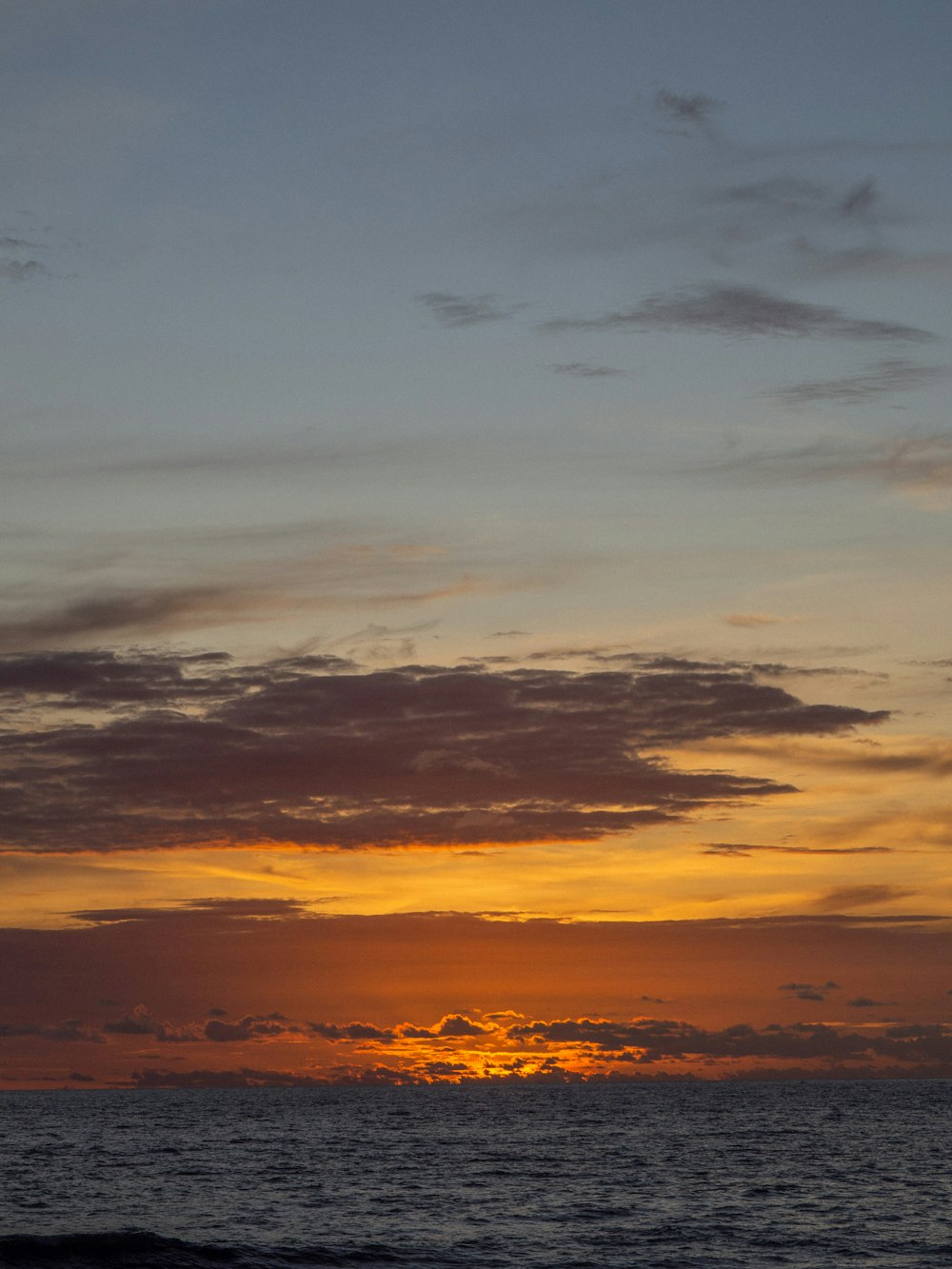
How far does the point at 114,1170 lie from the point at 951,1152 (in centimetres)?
7526

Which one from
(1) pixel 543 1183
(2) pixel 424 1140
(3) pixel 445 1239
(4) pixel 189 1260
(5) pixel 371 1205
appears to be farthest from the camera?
(2) pixel 424 1140

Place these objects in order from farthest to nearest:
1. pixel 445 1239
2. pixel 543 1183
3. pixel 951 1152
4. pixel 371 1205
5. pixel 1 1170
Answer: pixel 951 1152
pixel 1 1170
pixel 543 1183
pixel 371 1205
pixel 445 1239

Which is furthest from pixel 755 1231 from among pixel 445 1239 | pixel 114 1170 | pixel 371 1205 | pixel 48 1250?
pixel 114 1170

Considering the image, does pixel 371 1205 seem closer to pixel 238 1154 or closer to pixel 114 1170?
pixel 114 1170

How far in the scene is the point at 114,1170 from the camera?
11138 cm

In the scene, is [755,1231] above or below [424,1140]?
above

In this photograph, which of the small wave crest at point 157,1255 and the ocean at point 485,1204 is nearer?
the small wave crest at point 157,1255

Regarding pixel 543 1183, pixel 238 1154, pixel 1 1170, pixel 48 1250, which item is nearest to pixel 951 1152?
pixel 543 1183

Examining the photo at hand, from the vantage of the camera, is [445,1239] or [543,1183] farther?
[543,1183]

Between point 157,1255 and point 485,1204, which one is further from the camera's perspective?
point 485,1204

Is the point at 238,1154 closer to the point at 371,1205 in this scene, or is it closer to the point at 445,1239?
the point at 371,1205

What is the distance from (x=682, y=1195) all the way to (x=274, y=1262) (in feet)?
114

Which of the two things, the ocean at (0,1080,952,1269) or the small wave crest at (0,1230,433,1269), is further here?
the ocean at (0,1080,952,1269)

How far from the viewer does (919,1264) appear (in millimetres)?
61781
